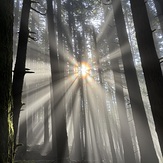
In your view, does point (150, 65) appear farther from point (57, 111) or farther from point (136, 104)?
point (57, 111)

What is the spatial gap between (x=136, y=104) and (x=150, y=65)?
2.63 m

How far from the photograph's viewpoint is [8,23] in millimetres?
2588

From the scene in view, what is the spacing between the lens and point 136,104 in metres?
7.42

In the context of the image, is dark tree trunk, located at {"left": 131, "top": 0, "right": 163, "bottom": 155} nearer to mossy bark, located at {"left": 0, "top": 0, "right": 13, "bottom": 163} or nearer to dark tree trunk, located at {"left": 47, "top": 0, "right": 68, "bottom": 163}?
mossy bark, located at {"left": 0, "top": 0, "right": 13, "bottom": 163}

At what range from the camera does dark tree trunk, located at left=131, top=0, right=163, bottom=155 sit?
4916 mm

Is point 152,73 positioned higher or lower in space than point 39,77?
lower

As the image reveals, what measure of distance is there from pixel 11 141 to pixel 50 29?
8590 millimetres

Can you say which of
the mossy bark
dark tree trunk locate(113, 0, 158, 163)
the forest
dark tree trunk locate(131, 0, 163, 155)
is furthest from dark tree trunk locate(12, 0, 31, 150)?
dark tree trunk locate(113, 0, 158, 163)

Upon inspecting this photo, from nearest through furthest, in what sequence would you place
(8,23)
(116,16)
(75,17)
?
1. (8,23)
2. (116,16)
3. (75,17)

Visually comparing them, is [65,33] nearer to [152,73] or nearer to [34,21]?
[34,21]

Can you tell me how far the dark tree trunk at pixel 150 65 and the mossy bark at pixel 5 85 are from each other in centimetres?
393

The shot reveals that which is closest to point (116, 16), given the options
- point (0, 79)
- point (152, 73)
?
point (152, 73)

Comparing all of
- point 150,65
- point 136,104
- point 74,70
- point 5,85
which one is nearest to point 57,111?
point 136,104

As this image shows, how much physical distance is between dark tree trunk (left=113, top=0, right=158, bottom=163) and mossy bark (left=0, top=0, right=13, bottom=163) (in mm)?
5935
